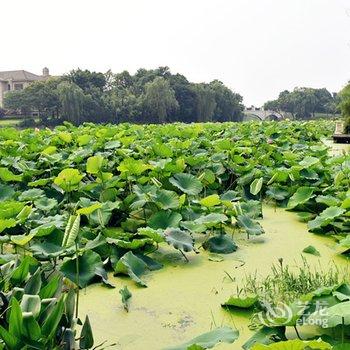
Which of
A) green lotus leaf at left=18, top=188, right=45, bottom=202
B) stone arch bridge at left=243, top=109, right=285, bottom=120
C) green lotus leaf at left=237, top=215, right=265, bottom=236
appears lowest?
green lotus leaf at left=237, top=215, right=265, bottom=236

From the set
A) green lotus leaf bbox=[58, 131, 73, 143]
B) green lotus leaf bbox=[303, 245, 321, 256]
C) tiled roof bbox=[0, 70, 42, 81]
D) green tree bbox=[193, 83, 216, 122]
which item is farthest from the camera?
tiled roof bbox=[0, 70, 42, 81]

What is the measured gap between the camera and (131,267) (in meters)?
1.78

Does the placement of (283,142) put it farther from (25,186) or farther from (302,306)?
(302,306)

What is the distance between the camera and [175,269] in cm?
189

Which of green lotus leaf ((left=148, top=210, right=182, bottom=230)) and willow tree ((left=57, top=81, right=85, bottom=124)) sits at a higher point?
willow tree ((left=57, top=81, right=85, bottom=124))

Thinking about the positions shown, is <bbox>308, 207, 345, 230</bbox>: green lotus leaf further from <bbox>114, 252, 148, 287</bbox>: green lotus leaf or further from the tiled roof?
the tiled roof

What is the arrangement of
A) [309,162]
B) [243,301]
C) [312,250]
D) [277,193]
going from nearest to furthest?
1. [243,301]
2. [312,250]
3. [277,193]
4. [309,162]

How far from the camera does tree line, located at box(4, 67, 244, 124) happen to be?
28547mm

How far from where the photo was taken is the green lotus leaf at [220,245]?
209cm

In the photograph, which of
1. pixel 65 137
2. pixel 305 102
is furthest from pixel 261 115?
pixel 65 137

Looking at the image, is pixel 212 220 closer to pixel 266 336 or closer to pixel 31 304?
pixel 266 336

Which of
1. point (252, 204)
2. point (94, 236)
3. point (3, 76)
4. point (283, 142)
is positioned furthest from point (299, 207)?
point (3, 76)

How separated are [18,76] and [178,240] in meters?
54.5

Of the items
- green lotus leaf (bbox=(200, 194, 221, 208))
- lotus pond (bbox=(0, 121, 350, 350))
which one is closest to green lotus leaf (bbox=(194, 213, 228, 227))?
lotus pond (bbox=(0, 121, 350, 350))
